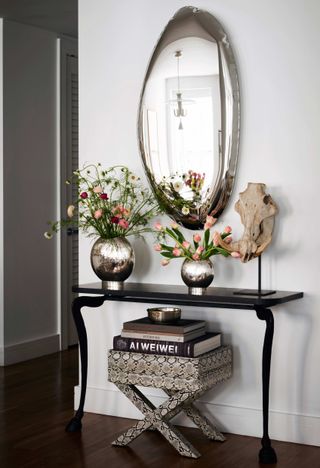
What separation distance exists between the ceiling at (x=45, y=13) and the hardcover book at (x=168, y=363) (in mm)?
2474

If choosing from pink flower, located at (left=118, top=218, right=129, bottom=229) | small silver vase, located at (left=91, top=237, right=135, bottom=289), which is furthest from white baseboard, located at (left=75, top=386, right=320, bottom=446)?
pink flower, located at (left=118, top=218, right=129, bottom=229)

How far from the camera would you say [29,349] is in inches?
224

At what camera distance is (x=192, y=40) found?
3879mm

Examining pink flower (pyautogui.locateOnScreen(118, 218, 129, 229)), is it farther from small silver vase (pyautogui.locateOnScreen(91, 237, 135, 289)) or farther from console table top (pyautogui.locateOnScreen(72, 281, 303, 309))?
console table top (pyautogui.locateOnScreen(72, 281, 303, 309))

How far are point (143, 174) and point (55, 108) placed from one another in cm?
203

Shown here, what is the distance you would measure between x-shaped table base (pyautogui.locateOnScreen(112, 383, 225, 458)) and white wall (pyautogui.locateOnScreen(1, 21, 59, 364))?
2084 millimetres

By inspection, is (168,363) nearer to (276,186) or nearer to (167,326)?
(167,326)

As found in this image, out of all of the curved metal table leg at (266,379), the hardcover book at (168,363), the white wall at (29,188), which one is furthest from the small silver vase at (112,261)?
the white wall at (29,188)

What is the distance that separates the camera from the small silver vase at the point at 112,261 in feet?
12.7

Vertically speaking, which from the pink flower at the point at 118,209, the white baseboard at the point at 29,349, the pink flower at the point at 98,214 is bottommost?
the white baseboard at the point at 29,349

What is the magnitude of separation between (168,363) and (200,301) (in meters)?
0.32

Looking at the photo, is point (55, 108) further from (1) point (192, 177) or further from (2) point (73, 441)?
(2) point (73, 441)

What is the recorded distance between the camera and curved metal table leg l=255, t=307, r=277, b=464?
338 cm

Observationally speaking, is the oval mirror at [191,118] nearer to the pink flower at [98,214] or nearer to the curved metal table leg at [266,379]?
the pink flower at [98,214]
